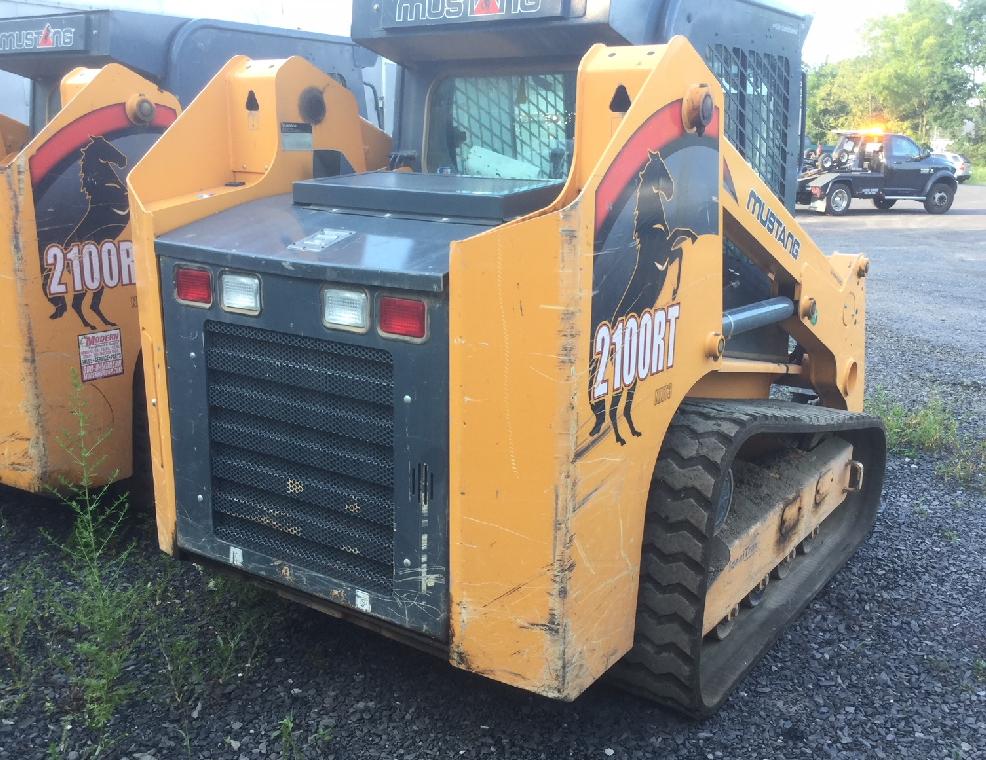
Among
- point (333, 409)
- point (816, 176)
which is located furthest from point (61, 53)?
point (816, 176)

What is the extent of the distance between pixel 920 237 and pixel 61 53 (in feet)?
49.0

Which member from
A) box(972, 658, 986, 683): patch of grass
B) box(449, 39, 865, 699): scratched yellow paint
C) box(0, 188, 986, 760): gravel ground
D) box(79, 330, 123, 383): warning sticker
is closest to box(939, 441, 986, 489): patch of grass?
box(0, 188, 986, 760): gravel ground

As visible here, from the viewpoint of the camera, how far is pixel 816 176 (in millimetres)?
19938

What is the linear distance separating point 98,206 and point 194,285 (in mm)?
1374

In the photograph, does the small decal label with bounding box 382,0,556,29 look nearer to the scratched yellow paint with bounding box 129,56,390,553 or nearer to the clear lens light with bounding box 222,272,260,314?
the scratched yellow paint with bounding box 129,56,390,553

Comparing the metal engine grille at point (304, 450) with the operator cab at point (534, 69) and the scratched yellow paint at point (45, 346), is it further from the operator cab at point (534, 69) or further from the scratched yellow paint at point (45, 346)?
the scratched yellow paint at point (45, 346)

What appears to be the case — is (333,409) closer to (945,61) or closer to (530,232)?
(530,232)

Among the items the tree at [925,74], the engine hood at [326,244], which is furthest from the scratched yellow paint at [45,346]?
the tree at [925,74]

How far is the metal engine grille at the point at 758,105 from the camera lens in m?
3.54

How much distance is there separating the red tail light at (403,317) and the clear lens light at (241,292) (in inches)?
16.3

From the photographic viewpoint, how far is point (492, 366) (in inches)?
89.4

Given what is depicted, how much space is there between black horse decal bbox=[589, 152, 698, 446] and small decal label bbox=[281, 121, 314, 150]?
1323 millimetres

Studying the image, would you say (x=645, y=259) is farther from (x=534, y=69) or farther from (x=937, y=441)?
(x=937, y=441)

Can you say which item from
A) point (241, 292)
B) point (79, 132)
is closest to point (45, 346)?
point (79, 132)
